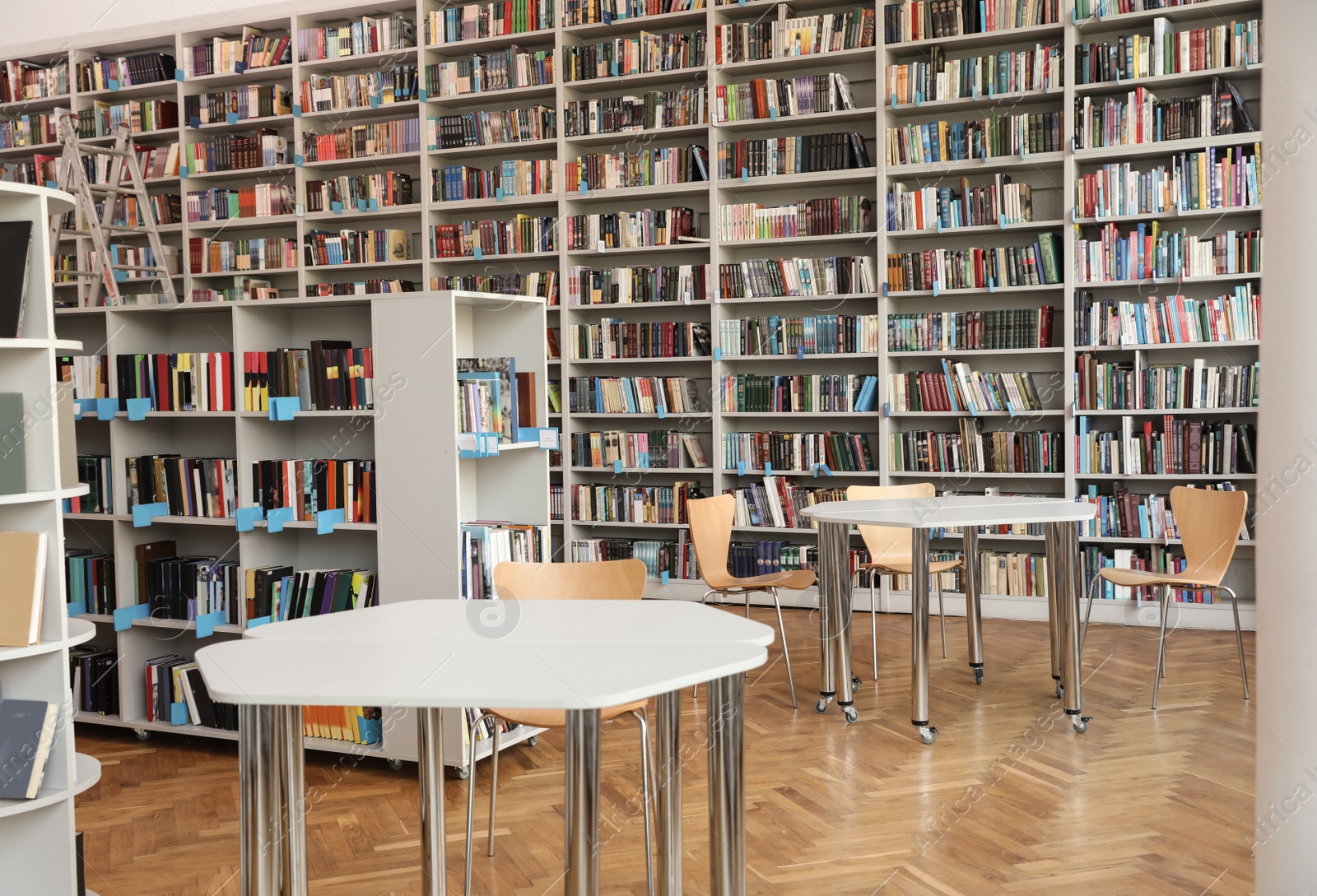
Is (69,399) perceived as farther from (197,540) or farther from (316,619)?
(197,540)

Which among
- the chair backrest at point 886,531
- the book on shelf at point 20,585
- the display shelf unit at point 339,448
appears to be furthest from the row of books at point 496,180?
the book on shelf at point 20,585

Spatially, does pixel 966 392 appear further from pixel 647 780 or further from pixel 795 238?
pixel 647 780

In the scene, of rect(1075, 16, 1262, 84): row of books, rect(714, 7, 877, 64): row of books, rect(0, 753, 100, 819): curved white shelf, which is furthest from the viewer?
rect(714, 7, 877, 64): row of books

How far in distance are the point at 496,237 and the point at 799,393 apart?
223cm

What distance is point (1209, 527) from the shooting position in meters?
4.47

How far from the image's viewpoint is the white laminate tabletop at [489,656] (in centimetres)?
182

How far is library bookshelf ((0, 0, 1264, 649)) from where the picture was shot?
5801 mm

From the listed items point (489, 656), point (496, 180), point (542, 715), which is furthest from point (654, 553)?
point (489, 656)

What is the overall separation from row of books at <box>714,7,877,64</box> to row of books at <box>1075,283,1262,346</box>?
195cm

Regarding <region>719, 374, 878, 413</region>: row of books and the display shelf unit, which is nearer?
the display shelf unit

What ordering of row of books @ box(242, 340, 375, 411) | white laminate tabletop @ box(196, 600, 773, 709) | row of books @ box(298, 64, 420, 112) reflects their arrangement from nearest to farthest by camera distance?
1. white laminate tabletop @ box(196, 600, 773, 709)
2. row of books @ box(242, 340, 375, 411)
3. row of books @ box(298, 64, 420, 112)

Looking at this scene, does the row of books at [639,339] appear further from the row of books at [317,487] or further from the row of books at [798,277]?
the row of books at [317,487]

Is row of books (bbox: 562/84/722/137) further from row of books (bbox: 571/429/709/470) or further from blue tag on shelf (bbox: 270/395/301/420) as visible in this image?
blue tag on shelf (bbox: 270/395/301/420)

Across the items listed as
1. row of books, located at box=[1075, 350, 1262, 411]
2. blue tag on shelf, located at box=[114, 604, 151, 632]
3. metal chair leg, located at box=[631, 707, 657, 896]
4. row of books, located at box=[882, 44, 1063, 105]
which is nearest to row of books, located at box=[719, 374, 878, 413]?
row of books, located at box=[1075, 350, 1262, 411]
